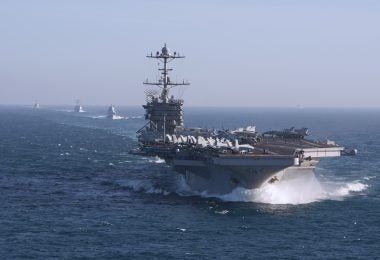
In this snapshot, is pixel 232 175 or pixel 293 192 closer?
pixel 232 175

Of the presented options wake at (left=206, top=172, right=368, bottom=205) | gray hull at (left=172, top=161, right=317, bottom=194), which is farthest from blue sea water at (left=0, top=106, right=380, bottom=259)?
gray hull at (left=172, top=161, right=317, bottom=194)

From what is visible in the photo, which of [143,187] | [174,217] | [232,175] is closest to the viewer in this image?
[174,217]

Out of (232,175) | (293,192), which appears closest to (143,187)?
(232,175)

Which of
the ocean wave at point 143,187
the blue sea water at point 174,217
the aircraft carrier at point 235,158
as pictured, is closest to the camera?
the blue sea water at point 174,217

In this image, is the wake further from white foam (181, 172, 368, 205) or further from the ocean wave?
the ocean wave

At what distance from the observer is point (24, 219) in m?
43.4

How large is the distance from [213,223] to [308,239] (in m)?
6.91

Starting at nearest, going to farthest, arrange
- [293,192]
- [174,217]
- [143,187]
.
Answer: [174,217] < [293,192] < [143,187]

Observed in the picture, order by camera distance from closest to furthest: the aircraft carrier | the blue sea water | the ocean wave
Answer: the blue sea water, the aircraft carrier, the ocean wave

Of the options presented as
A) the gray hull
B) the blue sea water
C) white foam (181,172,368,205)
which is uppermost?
the gray hull

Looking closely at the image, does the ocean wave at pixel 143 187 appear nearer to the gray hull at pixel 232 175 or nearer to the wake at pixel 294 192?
the gray hull at pixel 232 175

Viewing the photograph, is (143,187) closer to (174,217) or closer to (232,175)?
(232,175)

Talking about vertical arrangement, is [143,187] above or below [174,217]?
above

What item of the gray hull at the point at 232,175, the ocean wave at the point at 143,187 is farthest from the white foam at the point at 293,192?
the ocean wave at the point at 143,187
